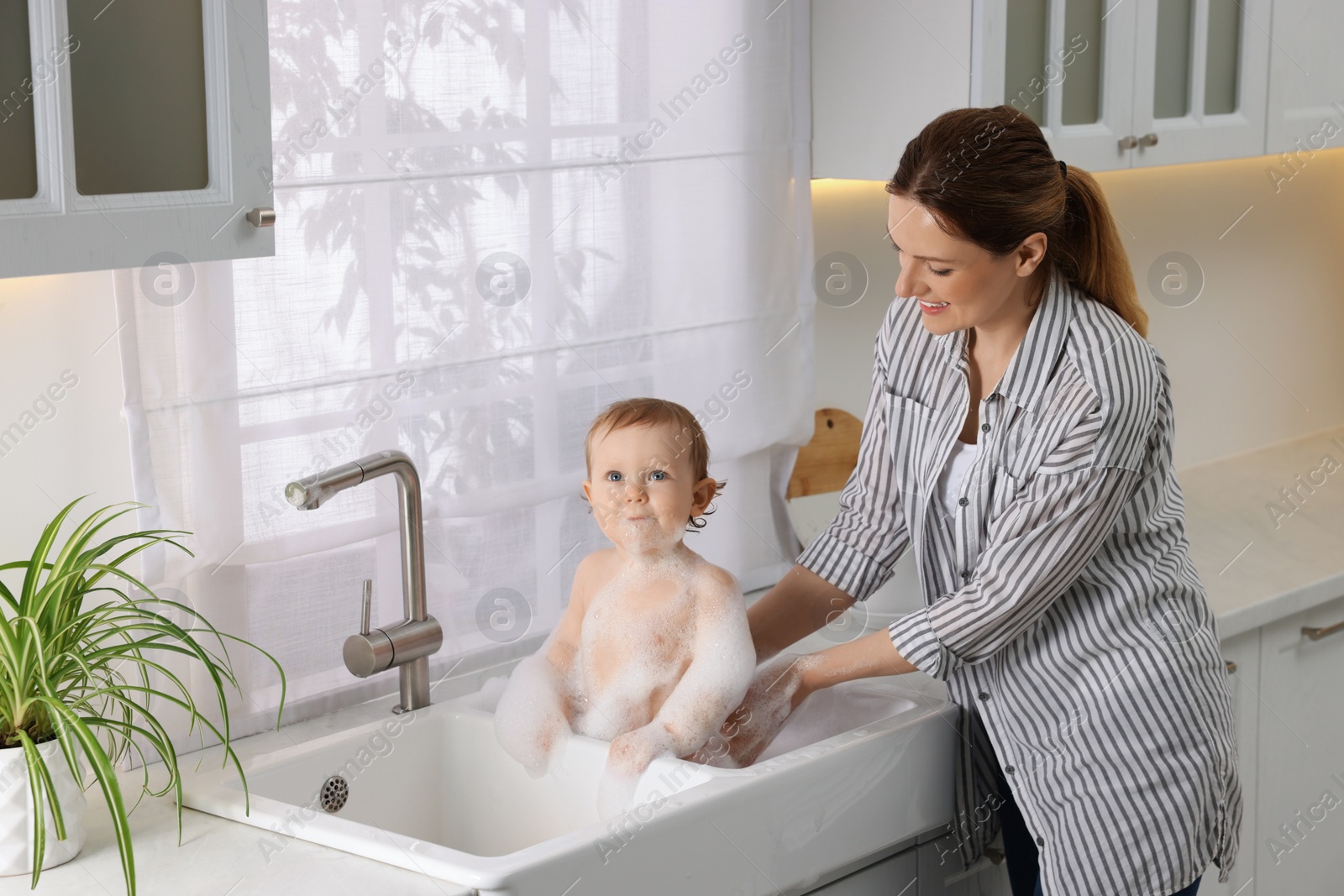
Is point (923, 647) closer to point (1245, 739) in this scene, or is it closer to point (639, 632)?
point (639, 632)

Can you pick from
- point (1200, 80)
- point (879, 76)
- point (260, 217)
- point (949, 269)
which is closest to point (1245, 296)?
point (1200, 80)

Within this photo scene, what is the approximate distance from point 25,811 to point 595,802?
1.84ft

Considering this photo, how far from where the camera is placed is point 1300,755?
234 centimetres

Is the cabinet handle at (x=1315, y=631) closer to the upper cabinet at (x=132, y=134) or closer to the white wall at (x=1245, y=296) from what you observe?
the white wall at (x=1245, y=296)

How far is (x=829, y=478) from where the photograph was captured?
7.79ft

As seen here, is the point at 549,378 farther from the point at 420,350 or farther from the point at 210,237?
the point at 210,237

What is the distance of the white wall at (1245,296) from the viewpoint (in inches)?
112

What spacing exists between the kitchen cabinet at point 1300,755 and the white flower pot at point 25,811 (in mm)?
1698

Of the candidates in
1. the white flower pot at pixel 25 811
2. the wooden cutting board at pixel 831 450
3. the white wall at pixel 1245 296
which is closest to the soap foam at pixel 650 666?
the white flower pot at pixel 25 811

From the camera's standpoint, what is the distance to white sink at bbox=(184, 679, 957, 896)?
1.29 metres

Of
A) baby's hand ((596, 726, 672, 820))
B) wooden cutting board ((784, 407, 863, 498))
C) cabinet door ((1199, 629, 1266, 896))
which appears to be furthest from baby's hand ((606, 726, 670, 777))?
cabinet door ((1199, 629, 1266, 896))

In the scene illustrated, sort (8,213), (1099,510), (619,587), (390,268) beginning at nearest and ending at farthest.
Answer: (8,213) → (1099,510) → (619,587) → (390,268)

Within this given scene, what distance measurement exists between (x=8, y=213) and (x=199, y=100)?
0.62 ft

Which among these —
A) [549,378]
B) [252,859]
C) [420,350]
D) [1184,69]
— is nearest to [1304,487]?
[1184,69]
